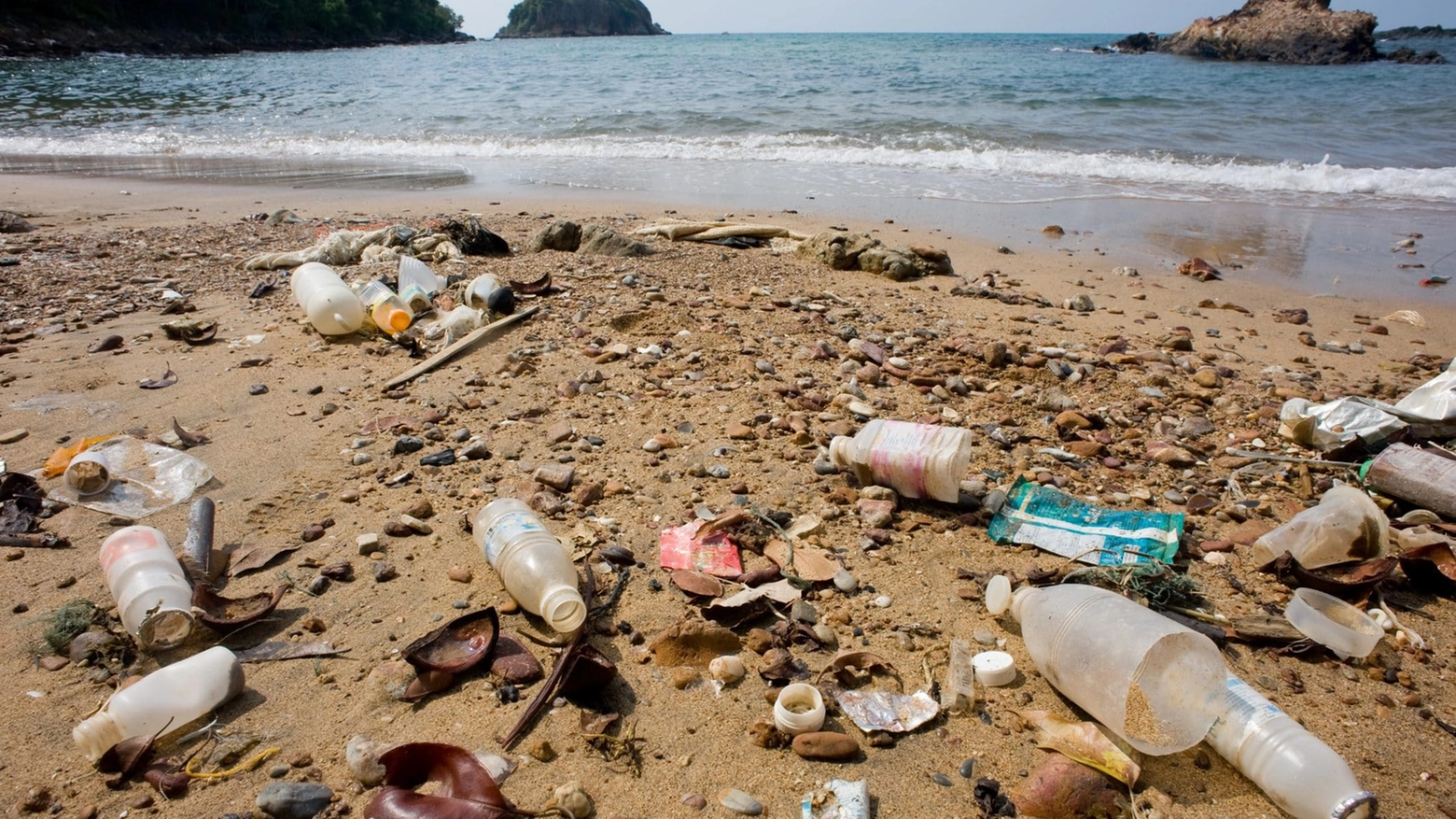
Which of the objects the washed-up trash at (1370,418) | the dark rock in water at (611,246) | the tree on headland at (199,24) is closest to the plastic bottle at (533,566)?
the washed-up trash at (1370,418)

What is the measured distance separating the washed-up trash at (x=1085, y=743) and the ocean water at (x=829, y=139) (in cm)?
604

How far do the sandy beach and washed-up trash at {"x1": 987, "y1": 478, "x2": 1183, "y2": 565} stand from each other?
0.08 metres

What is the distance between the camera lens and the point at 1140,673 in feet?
5.44

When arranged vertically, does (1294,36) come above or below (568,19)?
below

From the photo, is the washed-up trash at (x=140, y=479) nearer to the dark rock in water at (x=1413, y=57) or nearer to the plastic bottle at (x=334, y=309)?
the plastic bottle at (x=334, y=309)

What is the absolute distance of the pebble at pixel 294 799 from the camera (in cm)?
151

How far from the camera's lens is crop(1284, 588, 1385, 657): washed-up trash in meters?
1.94

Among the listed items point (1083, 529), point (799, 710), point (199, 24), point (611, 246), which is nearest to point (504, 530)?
point (799, 710)

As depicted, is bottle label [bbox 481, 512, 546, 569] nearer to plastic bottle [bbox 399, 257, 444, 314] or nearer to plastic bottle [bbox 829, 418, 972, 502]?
plastic bottle [bbox 829, 418, 972, 502]

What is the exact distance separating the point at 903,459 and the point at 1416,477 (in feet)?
→ 5.62

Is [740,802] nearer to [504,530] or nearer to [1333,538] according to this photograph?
[504,530]

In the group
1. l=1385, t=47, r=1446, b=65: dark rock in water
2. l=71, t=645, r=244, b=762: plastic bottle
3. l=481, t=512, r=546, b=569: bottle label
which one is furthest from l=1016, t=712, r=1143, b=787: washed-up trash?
l=1385, t=47, r=1446, b=65: dark rock in water

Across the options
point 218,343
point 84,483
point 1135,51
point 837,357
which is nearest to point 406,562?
point 84,483

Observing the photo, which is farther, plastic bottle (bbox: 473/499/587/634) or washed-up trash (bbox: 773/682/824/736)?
plastic bottle (bbox: 473/499/587/634)
